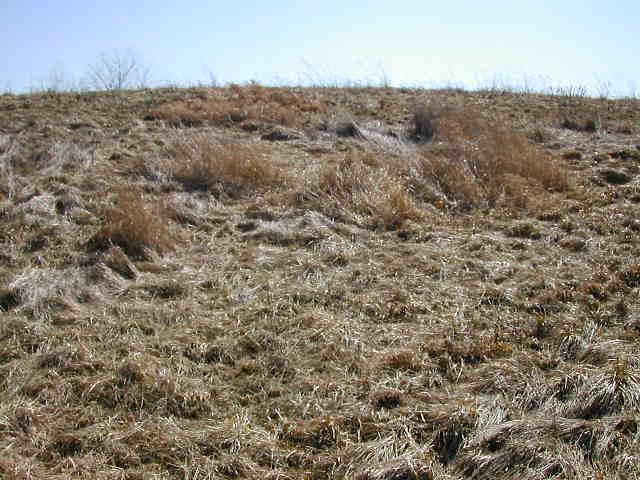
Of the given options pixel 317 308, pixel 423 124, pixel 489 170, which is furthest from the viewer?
pixel 423 124

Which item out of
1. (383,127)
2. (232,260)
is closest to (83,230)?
(232,260)

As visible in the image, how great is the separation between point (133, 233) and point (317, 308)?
229 centimetres

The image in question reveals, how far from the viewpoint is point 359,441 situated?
11.4ft

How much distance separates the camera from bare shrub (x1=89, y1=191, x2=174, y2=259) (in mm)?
5996

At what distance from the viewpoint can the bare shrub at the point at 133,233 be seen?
236 inches

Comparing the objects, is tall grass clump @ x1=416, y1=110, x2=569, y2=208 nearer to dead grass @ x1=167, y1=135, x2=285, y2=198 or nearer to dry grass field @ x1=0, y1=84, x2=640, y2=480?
dry grass field @ x1=0, y1=84, x2=640, y2=480

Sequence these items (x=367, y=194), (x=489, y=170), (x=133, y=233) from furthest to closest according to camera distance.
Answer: (x=489, y=170) → (x=367, y=194) → (x=133, y=233)

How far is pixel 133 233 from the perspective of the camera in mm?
6082

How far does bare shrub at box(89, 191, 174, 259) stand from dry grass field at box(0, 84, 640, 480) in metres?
0.03

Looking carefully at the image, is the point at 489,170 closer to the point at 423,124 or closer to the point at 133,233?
the point at 423,124

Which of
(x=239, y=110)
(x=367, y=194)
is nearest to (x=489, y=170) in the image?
(x=367, y=194)

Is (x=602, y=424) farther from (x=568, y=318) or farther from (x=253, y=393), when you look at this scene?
(x=253, y=393)

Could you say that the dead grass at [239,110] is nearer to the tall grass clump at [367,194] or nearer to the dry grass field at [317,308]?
the dry grass field at [317,308]

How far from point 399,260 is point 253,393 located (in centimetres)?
241
